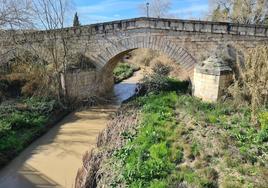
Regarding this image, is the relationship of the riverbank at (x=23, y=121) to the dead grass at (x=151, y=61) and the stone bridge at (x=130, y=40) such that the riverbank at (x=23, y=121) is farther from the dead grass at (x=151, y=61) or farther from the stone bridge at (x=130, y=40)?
the dead grass at (x=151, y=61)

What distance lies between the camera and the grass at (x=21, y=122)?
8742mm

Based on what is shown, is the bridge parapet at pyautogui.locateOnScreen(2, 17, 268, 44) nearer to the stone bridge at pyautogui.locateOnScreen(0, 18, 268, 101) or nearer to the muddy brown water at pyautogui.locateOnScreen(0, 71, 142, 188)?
the stone bridge at pyautogui.locateOnScreen(0, 18, 268, 101)

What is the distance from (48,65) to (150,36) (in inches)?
206

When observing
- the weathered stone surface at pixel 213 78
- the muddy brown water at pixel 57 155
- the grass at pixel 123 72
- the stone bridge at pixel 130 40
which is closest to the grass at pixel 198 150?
the weathered stone surface at pixel 213 78

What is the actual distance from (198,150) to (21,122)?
6.65m

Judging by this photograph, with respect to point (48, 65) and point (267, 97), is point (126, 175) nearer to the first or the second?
point (267, 97)

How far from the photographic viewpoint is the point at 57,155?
8.72 metres

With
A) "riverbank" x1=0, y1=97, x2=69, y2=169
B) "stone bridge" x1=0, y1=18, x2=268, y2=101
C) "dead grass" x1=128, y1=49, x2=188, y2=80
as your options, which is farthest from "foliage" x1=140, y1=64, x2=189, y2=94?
"riverbank" x1=0, y1=97, x2=69, y2=169

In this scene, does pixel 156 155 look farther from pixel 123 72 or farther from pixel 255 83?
pixel 123 72

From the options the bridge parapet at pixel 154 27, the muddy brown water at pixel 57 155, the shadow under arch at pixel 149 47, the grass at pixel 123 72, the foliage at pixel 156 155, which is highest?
the bridge parapet at pixel 154 27

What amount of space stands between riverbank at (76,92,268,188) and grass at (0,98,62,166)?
2820 mm

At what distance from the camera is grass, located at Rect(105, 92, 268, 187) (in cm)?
546

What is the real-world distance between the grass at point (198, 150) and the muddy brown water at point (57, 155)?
186 centimetres

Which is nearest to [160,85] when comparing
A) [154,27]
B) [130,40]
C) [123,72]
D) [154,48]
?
[154,48]
